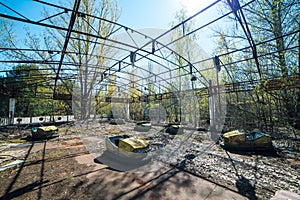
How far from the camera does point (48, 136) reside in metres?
8.04

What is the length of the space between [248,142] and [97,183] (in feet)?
17.0

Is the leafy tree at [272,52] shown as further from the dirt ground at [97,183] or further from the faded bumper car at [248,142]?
the dirt ground at [97,183]

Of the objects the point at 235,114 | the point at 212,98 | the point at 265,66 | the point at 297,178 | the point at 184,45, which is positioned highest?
the point at 184,45

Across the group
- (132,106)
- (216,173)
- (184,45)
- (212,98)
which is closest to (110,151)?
(216,173)

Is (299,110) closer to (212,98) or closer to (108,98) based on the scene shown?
(212,98)

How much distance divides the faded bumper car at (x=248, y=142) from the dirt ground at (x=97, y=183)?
2.89 m

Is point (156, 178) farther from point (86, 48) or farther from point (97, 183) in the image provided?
point (86, 48)

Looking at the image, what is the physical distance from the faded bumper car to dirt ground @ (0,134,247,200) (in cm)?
289

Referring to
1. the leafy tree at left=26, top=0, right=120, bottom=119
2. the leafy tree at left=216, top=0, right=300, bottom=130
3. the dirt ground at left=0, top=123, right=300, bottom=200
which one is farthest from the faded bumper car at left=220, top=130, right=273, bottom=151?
the leafy tree at left=26, top=0, right=120, bottom=119

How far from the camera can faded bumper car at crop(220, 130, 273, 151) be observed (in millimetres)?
5129

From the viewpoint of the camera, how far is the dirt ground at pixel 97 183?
2.65 metres

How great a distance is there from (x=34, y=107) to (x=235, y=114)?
25.3 metres

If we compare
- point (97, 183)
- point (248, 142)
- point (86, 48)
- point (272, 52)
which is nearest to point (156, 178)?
point (97, 183)

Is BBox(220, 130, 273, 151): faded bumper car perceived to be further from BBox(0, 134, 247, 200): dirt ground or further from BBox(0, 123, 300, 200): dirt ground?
BBox(0, 134, 247, 200): dirt ground
